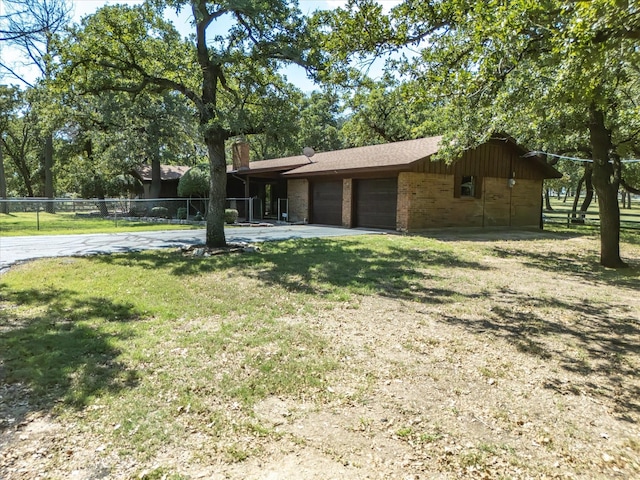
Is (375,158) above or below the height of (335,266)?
above

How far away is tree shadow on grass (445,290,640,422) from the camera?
11.5 feet

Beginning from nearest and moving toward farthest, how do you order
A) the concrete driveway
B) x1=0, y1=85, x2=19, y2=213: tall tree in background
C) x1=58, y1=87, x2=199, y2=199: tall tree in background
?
the concrete driveway → x1=58, y1=87, x2=199, y2=199: tall tree in background → x1=0, y1=85, x2=19, y2=213: tall tree in background

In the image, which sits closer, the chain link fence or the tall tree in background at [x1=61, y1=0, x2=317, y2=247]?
the tall tree in background at [x1=61, y1=0, x2=317, y2=247]

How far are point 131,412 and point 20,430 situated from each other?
0.70 m

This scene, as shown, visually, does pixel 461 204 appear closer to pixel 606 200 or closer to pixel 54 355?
pixel 606 200

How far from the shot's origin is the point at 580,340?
466 cm

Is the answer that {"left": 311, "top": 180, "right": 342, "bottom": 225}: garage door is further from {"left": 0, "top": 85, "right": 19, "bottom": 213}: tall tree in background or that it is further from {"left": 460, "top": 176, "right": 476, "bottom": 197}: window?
{"left": 0, "top": 85, "right": 19, "bottom": 213}: tall tree in background

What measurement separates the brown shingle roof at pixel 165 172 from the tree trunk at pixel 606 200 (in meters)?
24.9

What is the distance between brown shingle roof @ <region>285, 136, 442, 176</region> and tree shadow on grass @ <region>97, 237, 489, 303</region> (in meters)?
4.85

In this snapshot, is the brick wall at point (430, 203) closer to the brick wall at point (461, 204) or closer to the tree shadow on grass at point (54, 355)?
the brick wall at point (461, 204)

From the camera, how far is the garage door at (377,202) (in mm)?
16672

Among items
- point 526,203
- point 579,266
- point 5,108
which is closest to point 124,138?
point 5,108

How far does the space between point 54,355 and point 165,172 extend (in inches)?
1110

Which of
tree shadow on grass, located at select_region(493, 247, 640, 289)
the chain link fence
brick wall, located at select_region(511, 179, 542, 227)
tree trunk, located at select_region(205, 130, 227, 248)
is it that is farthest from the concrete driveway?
brick wall, located at select_region(511, 179, 542, 227)
